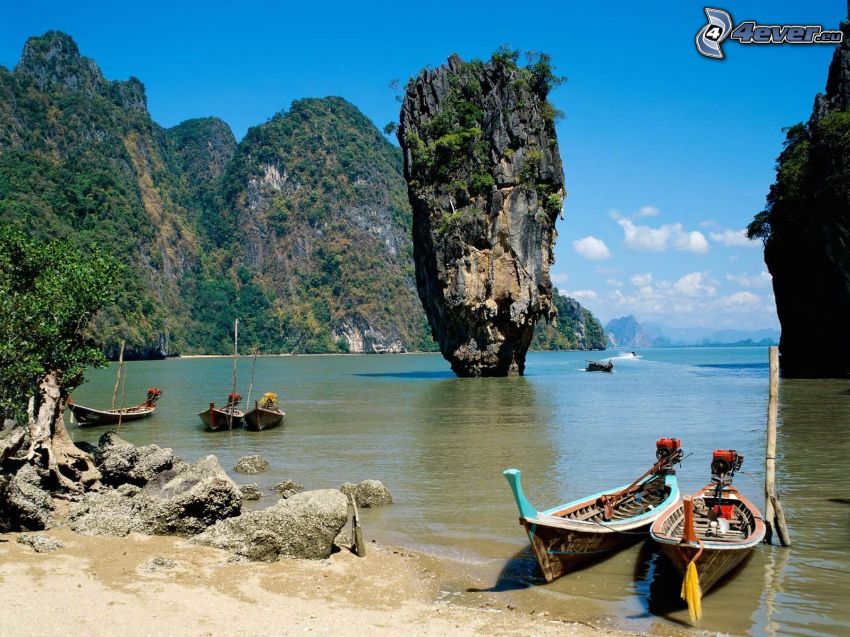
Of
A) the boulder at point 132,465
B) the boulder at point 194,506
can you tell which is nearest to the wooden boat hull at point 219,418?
the boulder at point 132,465

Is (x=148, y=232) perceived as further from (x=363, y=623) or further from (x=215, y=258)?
(x=363, y=623)

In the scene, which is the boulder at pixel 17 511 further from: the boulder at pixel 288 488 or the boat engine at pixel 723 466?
the boat engine at pixel 723 466

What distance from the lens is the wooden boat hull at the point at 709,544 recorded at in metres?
7.94

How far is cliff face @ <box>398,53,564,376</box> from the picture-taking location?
4544 centimetres

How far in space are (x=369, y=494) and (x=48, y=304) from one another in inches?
256

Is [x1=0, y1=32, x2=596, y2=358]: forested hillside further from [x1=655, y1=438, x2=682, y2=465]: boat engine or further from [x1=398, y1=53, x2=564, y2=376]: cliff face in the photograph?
[x1=655, y1=438, x2=682, y2=465]: boat engine

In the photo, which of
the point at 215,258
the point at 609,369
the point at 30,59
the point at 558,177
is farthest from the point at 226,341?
the point at 558,177

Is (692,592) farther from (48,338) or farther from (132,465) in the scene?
(48,338)

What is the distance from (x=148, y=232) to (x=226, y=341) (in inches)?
898

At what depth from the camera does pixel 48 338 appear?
1280cm

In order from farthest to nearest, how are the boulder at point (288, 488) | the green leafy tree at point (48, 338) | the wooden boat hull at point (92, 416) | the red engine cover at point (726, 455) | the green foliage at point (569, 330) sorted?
the green foliage at point (569, 330) < the wooden boat hull at point (92, 416) < the boulder at point (288, 488) < the green leafy tree at point (48, 338) < the red engine cover at point (726, 455)

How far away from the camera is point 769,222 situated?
46.3m

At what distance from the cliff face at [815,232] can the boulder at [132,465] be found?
34.7 metres

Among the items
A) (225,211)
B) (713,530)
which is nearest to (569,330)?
(225,211)
